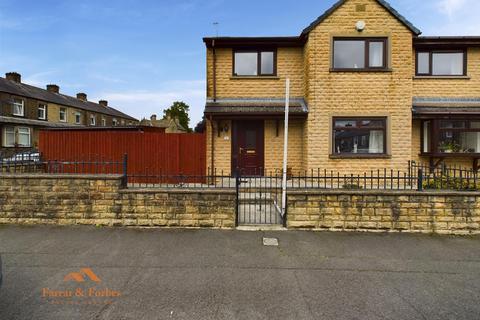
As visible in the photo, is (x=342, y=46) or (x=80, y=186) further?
(x=342, y=46)

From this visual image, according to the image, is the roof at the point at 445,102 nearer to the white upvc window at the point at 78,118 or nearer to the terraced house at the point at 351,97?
the terraced house at the point at 351,97

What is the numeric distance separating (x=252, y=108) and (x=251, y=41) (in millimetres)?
2816

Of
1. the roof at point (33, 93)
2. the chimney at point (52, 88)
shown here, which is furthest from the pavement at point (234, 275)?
the chimney at point (52, 88)

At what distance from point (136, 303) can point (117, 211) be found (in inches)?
129

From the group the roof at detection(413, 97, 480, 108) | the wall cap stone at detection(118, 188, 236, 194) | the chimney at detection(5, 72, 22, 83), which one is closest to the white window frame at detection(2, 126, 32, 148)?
the chimney at detection(5, 72, 22, 83)

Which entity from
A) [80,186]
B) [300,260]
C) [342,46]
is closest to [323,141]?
[342,46]

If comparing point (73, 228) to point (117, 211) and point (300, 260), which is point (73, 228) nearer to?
point (117, 211)

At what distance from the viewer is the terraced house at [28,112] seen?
23.7 m

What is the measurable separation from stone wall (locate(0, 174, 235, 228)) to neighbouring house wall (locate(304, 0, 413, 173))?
5.45 meters

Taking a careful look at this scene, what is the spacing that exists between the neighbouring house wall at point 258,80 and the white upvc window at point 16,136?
22.7 metres

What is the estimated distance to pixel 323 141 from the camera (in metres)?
10.2

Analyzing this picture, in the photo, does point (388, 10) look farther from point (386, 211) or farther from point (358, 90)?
point (386, 211)

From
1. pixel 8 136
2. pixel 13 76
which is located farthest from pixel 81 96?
pixel 8 136

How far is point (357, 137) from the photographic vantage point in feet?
34.0
